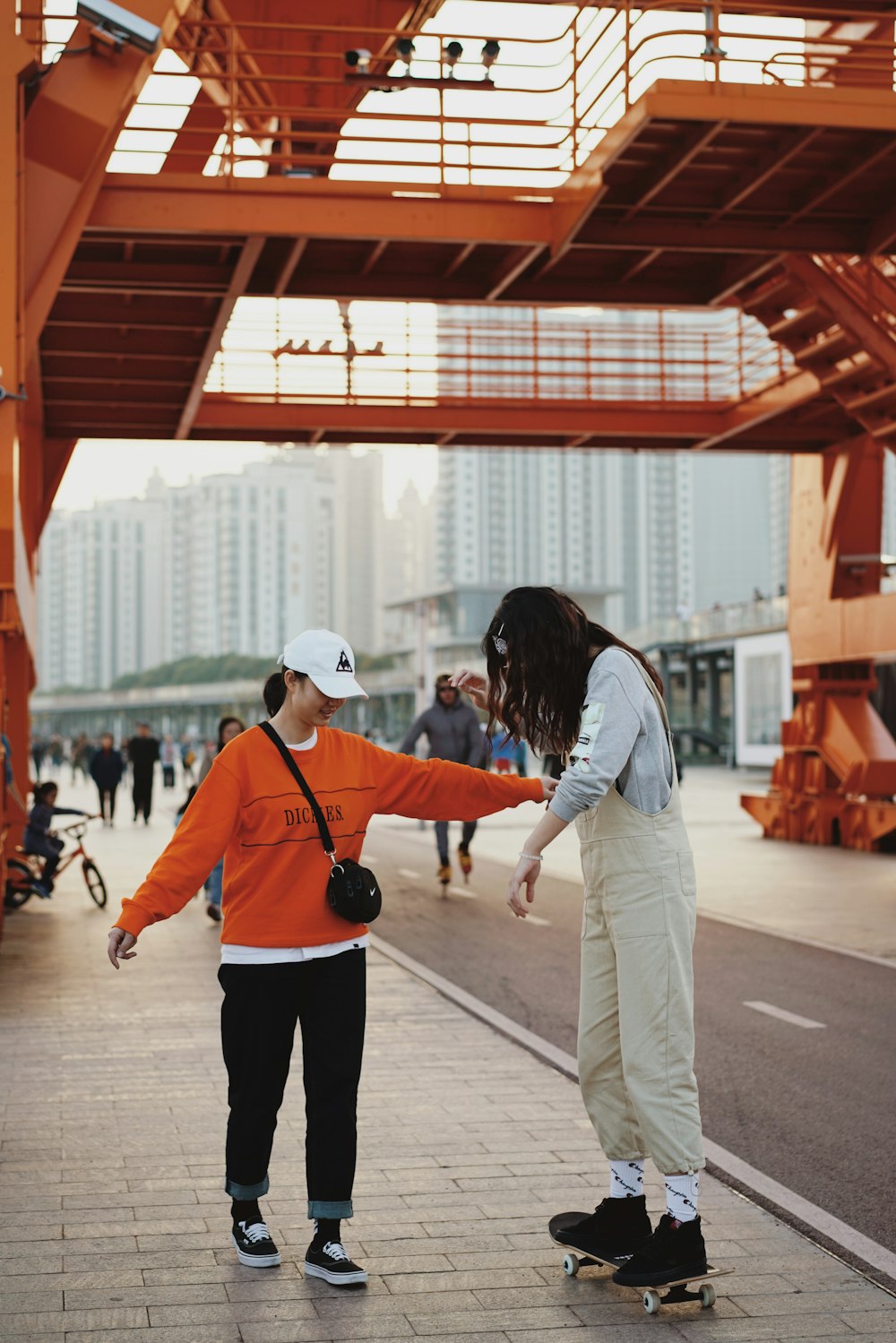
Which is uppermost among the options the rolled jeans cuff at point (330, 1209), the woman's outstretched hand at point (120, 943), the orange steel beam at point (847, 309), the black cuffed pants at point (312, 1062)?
the orange steel beam at point (847, 309)

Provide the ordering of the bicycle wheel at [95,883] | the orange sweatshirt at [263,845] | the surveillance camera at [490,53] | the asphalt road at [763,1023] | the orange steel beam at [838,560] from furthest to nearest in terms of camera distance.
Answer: the orange steel beam at [838,560] < the bicycle wheel at [95,883] < the surveillance camera at [490,53] < the asphalt road at [763,1023] < the orange sweatshirt at [263,845]

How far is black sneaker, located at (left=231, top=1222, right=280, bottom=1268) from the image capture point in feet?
14.5

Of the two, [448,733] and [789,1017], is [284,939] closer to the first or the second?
[789,1017]

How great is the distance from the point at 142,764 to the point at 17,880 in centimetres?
1397

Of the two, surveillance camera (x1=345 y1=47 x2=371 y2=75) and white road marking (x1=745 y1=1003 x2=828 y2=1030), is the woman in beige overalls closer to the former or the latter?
white road marking (x1=745 y1=1003 x2=828 y2=1030)

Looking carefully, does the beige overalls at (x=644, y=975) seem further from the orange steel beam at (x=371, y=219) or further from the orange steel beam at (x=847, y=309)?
the orange steel beam at (x=847, y=309)

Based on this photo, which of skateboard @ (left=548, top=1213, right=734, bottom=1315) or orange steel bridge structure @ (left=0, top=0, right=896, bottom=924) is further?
orange steel bridge structure @ (left=0, top=0, right=896, bottom=924)

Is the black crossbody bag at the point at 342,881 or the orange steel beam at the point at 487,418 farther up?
the orange steel beam at the point at 487,418

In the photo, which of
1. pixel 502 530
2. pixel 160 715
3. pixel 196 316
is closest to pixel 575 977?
pixel 196 316

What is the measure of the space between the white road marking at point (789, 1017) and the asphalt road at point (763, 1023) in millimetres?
31

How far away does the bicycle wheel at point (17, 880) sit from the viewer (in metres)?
13.9

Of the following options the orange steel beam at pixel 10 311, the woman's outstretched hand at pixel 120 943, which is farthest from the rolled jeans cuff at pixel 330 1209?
the orange steel beam at pixel 10 311

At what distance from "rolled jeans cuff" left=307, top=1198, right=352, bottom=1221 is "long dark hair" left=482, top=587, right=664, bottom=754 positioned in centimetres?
141

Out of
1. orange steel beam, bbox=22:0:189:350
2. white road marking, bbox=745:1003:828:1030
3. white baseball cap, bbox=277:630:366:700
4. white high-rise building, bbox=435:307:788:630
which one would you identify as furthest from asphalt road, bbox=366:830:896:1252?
white high-rise building, bbox=435:307:788:630
